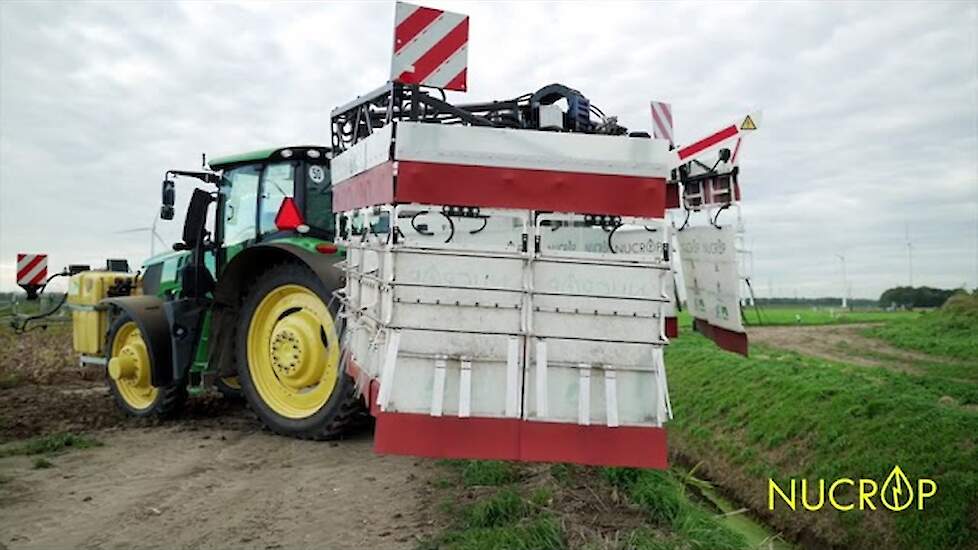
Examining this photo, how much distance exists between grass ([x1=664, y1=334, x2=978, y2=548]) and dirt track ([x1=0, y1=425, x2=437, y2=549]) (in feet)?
6.65

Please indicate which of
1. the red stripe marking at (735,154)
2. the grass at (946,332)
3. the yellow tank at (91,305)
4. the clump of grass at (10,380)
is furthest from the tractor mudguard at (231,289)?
the grass at (946,332)

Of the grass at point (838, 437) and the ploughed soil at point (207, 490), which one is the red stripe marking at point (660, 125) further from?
the ploughed soil at point (207, 490)

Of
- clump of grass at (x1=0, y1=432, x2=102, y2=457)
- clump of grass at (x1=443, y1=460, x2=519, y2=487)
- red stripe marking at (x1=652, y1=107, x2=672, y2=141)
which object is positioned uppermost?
red stripe marking at (x1=652, y1=107, x2=672, y2=141)

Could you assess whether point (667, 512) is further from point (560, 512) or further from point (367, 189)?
point (367, 189)

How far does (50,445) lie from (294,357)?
7.90 ft

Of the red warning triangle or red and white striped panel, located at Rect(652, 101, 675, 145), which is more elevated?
red and white striped panel, located at Rect(652, 101, 675, 145)

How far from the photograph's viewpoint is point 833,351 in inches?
826

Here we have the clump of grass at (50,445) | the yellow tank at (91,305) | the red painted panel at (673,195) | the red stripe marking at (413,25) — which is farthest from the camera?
the yellow tank at (91,305)

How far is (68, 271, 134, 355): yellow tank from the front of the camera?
1003cm

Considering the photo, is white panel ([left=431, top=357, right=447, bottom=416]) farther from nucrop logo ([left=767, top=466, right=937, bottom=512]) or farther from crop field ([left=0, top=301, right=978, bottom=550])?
nucrop logo ([left=767, top=466, right=937, bottom=512])

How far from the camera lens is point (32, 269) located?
14133mm

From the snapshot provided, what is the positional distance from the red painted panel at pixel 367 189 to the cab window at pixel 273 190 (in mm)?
1677

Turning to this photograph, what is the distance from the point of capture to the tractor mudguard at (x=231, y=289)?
24.0 feet

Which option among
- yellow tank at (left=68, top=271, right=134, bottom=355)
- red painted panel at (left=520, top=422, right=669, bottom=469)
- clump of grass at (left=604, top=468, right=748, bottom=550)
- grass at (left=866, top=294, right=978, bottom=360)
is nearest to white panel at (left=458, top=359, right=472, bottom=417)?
red painted panel at (left=520, top=422, right=669, bottom=469)
